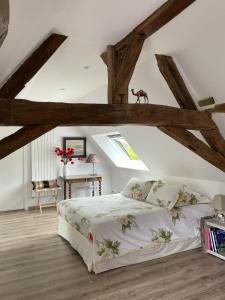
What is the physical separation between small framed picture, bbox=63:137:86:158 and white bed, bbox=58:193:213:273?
8.23 ft

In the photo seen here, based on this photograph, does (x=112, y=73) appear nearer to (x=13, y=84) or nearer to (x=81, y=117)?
(x=81, y=117)

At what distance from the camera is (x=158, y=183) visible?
4230 millimetres

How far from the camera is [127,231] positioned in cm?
313

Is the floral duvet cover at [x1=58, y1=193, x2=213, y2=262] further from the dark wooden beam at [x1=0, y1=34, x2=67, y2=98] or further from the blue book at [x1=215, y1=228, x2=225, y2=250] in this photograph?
the dark wooden beam at [x1=0, y1=34, x2=67, y2=98]

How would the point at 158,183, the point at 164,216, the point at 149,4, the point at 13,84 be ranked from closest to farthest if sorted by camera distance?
1. the point at 149,4
2. the point at 13,84
3. the point at 164,216
4. the point at 158,183

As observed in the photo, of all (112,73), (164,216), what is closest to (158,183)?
(164,216)

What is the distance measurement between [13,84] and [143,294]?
97.9 inches

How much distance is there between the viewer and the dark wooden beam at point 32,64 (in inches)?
99.4

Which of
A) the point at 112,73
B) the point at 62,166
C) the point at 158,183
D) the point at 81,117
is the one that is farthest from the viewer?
the point at 62,166

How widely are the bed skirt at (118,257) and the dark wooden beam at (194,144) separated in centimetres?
116

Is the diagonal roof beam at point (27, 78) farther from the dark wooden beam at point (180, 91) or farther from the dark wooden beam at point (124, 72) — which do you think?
the dark wooden beam at point (180, 91)

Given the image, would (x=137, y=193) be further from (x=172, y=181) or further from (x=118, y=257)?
(x=118, y=257)

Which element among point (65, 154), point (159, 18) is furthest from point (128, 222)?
point (65, 154)

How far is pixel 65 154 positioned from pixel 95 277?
11.6ft
